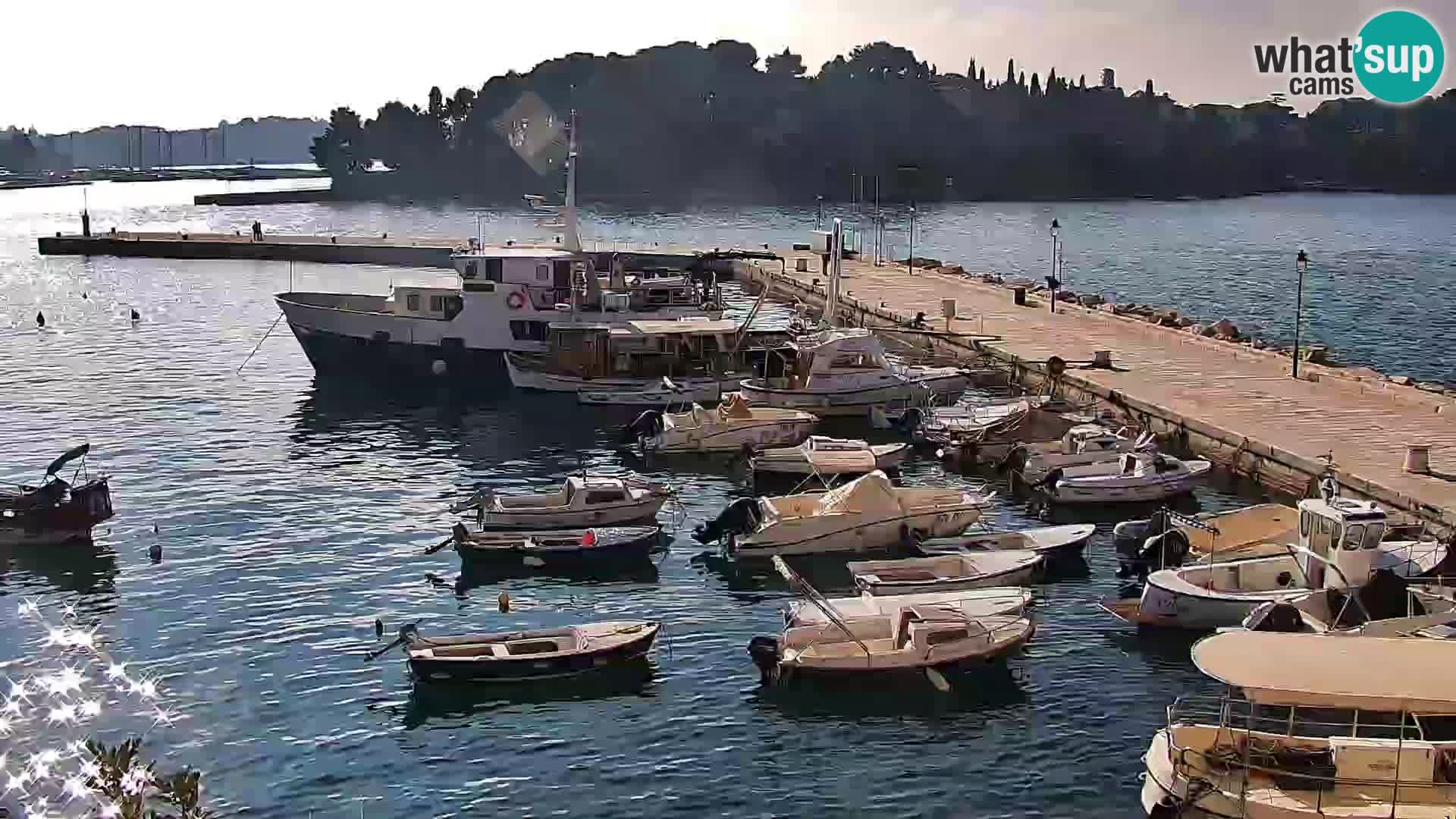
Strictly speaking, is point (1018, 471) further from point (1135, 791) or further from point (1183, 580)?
point (1135, 791)

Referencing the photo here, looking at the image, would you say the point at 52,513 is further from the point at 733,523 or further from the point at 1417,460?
the point at 1417,460

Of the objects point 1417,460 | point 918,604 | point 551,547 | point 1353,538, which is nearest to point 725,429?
point 551,547

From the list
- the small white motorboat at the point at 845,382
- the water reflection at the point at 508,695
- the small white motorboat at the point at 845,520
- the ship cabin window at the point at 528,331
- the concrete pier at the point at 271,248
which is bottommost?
the water reflection at the point at 508,695

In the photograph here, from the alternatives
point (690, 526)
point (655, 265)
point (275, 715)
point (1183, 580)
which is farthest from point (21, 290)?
point (1183, 580)

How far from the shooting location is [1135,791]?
947 inches

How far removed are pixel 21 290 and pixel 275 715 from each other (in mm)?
84538

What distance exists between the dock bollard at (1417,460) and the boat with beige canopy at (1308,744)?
16.1m

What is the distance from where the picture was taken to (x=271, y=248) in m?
118

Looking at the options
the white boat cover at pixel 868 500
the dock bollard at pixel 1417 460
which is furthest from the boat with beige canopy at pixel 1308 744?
the dock bollard at pixel 1417 460

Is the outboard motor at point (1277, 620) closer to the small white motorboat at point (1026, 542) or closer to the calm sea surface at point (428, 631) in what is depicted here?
the calm sea surface at point (428, 631)

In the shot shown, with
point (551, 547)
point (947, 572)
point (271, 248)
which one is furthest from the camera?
point (271, 248)

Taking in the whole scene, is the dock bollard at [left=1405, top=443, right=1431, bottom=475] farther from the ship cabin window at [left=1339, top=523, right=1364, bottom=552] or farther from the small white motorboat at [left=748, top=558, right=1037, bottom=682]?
the small white motorboat at [left=748, top=558, right=1037, bottom=682]

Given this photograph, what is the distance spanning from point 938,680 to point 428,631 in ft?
34.8

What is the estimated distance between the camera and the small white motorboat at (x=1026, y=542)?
3478 centimetres
